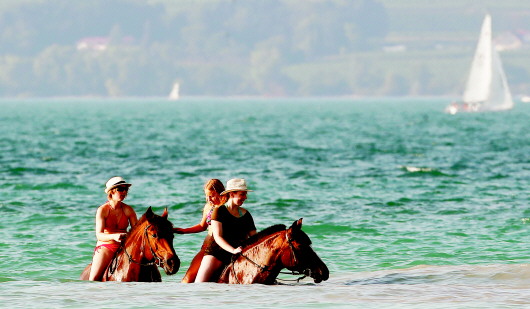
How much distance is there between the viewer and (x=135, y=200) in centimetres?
3350

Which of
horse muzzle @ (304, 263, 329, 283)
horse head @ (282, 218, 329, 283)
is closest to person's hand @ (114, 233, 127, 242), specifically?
horse head @ (282, 218, 329, 283)

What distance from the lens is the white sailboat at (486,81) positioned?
154750mm

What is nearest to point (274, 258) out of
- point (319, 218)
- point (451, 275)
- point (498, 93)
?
point (451, 275)

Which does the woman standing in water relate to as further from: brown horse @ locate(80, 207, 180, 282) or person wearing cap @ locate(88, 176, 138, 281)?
person wearing cap @ locate(88, 176, 138, 281)

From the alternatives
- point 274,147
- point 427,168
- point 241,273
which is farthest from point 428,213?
point 274,147

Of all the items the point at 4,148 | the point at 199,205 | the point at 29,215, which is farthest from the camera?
the point at 4,148

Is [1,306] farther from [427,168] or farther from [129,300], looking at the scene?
[427,168]

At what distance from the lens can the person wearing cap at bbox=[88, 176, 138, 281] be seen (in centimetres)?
1435

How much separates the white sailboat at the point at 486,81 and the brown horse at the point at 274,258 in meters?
134

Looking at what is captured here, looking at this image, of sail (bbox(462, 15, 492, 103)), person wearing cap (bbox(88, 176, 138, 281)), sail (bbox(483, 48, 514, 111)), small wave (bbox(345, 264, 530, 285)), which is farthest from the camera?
sail (bbox(483, 48, 514, 111))

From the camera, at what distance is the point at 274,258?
14031mm

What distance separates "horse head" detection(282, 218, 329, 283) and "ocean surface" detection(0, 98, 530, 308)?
0.85 metres

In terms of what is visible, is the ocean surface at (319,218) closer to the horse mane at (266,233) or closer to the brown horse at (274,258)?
the brown horse at (274,258)

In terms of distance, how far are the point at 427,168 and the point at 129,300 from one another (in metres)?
35.3
